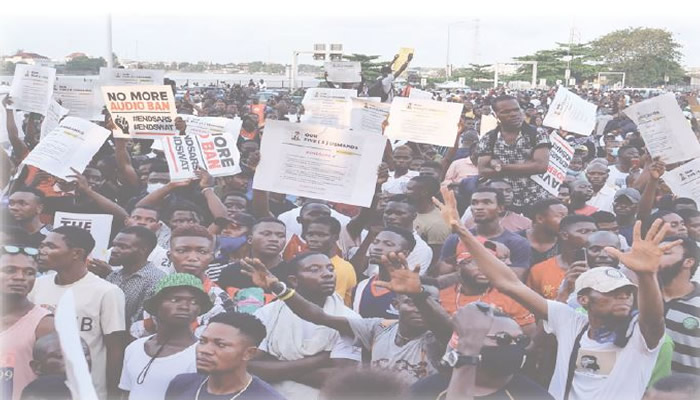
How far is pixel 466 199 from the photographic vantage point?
19.9 feet

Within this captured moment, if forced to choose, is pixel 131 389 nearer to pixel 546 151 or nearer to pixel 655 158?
pixel 546 151

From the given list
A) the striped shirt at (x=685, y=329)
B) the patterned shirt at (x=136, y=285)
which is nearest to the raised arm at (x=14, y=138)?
the patterned shirt at (x=136, y=285)

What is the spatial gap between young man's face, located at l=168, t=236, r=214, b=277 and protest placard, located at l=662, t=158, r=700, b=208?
334 cm

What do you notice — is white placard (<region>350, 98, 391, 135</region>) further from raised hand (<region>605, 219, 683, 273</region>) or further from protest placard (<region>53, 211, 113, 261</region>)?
raised hand (<region>605, 219, 683, 273</region>)

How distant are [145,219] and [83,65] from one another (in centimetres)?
1312

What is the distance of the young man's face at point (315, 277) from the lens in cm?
388

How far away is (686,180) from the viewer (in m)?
5.67

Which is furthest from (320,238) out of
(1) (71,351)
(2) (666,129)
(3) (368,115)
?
(3) (368,115)

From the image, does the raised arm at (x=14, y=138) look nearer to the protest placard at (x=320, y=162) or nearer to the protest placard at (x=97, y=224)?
the protest placard at (x=97, y=224)

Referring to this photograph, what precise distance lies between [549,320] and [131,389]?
1.85 meters

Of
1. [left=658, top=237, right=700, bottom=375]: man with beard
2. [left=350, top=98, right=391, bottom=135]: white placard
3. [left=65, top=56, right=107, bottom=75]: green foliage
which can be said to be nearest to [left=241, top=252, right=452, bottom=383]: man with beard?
[left=658, top=237, right=700, bottom=375]: man with beard

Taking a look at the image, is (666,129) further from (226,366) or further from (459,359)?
(226,366)

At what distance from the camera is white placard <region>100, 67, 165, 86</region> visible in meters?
8.80

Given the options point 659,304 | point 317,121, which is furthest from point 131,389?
point 317,121
